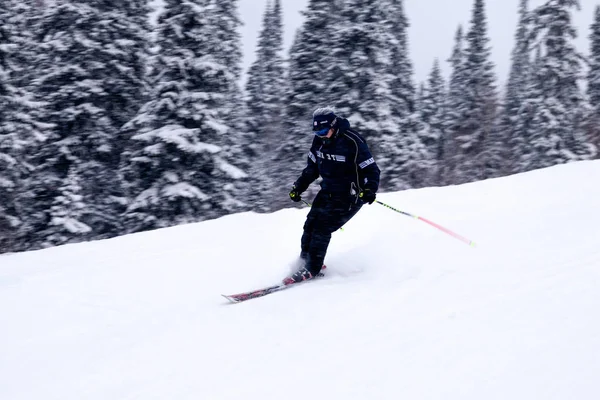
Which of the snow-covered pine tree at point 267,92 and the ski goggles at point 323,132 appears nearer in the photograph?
the ski goggles at point 323,132

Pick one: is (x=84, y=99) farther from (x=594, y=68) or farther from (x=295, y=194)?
(x=594, y=68)

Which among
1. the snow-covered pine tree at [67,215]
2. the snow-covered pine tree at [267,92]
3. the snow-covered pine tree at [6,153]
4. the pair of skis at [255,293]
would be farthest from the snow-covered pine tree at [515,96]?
the pair of skis at [255,293]

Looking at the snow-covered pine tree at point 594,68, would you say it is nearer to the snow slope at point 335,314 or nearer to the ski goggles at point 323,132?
the snow slope at point 335,314

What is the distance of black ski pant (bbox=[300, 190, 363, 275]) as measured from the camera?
602cm

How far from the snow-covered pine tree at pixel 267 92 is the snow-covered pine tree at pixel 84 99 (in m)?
13.4

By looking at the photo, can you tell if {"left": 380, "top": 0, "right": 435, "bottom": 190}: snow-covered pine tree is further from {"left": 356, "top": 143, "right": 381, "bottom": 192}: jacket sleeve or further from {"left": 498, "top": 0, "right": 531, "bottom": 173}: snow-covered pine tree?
{"left": 356, "top": 143, "right": 381, "bottom": 192}: jacket sleeve

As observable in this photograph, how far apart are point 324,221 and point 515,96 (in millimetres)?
40224

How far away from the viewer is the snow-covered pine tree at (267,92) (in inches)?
1326

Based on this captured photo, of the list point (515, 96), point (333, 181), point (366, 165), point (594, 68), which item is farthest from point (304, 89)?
point (515, 96)

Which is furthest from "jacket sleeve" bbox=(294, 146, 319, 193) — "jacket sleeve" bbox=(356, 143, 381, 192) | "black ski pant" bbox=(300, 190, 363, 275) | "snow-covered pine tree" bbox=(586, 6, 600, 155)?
"snow-covered pine tree" bbox=(586, 6, 600, 155)

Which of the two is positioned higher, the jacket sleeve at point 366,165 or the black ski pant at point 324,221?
the jacket sleeve at point 366,165

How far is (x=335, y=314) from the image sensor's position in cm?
458

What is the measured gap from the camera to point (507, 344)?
3.50 m

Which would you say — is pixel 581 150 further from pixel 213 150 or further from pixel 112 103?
pixel 112 103
